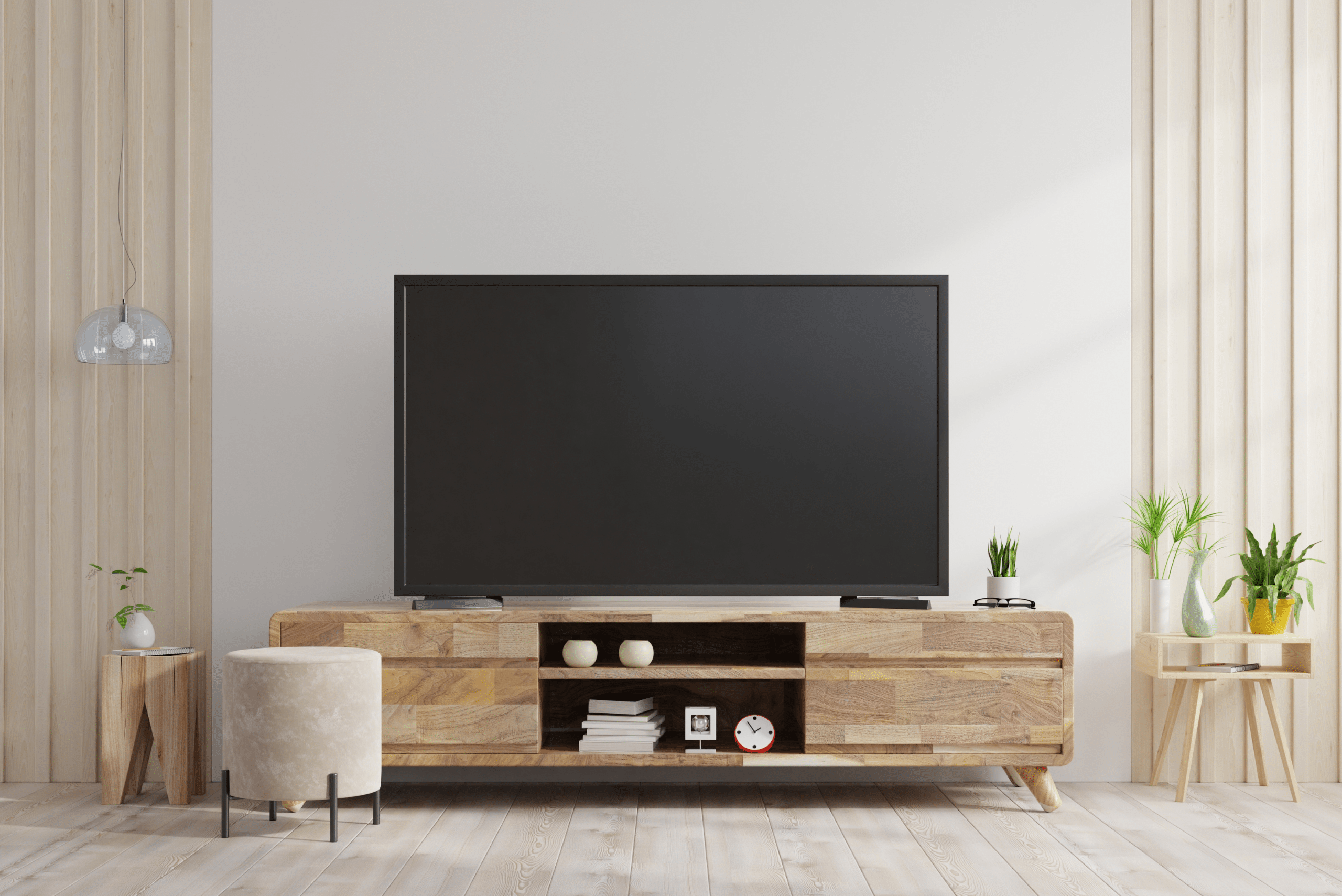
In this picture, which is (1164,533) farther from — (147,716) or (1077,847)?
(147,716)

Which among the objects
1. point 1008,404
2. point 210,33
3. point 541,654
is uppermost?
point 210,33

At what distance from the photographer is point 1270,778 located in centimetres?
356

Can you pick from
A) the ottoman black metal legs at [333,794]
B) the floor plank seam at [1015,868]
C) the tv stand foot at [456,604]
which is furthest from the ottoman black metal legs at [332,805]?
the floor plank seam at [1015,868]

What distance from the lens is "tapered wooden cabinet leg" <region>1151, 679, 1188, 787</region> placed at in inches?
136

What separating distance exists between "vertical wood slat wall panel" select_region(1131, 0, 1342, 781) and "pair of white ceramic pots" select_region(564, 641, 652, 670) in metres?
1.70

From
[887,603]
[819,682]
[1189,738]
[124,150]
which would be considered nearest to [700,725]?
[819,682]

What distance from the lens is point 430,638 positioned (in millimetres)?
3158

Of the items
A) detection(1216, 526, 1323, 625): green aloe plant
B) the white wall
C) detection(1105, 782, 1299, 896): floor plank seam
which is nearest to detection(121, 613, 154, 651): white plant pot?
the white wall

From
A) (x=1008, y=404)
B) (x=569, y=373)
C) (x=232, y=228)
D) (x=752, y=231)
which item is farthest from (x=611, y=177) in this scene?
(x=1008, y=404)

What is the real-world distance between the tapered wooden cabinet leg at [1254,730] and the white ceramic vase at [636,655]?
1918 millimetres

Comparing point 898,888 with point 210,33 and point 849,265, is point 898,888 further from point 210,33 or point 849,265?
point 210,33

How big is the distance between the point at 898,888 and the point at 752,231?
2122 mm

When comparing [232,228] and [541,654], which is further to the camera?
[232,228]

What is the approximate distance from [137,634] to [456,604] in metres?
1.01
